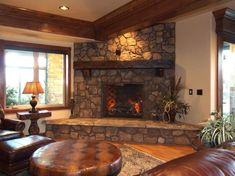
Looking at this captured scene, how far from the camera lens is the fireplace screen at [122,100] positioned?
17.3ft

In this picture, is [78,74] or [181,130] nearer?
[181,130]

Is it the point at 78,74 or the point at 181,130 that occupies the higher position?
the point at 78,74

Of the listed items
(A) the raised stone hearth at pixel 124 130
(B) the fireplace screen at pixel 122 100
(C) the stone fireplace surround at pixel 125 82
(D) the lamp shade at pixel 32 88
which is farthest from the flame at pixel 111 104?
(D) the lamp shade at pixel 32 88

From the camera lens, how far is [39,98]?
5047 mm

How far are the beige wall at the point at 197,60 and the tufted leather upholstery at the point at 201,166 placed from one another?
311 cm

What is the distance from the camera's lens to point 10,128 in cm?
371

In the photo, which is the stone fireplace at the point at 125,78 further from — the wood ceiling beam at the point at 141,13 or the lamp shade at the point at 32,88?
the lamp shade at the point at 32,88

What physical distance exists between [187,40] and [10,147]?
12.4ft

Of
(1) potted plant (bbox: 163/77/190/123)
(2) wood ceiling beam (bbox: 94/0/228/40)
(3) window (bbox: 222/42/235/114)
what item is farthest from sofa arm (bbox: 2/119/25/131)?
(3) window (bbox: 222/42/235/114)

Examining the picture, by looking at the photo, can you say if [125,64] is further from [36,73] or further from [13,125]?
[13,125]

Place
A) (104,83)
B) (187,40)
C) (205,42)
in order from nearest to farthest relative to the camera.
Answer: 1. (205,42)
2. (187,40)
3. (104,83)

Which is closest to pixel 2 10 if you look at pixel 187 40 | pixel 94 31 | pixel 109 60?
pixel 94 31

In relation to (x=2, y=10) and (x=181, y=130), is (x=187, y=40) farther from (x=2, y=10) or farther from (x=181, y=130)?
(x=2, y=10)

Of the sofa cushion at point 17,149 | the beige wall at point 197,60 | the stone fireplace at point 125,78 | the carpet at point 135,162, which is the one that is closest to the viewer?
the sofa cushion at point 17,149
